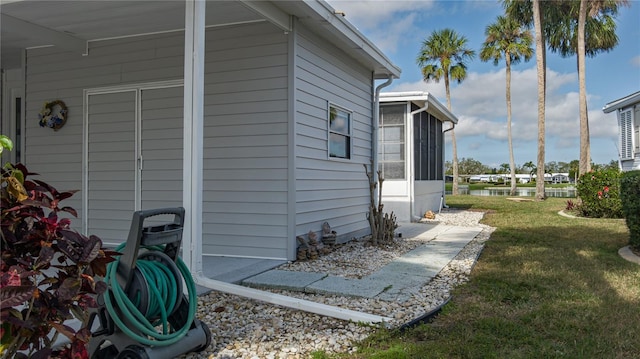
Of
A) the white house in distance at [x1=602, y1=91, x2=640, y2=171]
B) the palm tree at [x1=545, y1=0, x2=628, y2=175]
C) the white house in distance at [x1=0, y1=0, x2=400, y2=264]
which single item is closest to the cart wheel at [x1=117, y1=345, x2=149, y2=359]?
the white house in distance at [x1=0, y1=0, x2=400, y2=264]

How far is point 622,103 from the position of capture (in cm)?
1587

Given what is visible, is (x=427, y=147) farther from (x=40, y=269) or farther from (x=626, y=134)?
(x=40, y=269)

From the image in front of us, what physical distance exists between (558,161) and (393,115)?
202ft

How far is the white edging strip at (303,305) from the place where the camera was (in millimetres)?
3205

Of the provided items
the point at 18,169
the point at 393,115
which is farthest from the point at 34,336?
the point at 393,115

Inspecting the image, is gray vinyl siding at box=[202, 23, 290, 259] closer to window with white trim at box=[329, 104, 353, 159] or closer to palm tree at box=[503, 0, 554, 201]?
window with white trim at box=[329, 104, 353, 159]

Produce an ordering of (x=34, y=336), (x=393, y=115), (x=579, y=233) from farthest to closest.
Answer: (x=393, y=115)
(x=579, y=233)
(x=34, y=336)

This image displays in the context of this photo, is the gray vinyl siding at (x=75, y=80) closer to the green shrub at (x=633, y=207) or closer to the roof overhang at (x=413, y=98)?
the roof overhang at (x=413, y=98)

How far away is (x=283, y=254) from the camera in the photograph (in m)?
5.16

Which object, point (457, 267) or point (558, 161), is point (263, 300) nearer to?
point (457, 267)

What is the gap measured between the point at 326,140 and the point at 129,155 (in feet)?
8.16

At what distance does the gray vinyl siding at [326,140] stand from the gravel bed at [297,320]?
1.05 metres

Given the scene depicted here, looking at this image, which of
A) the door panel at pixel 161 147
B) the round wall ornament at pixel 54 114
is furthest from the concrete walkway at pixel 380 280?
the round wall ornament at pixel 54 114

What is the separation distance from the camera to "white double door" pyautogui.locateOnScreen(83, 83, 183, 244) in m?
5.59
